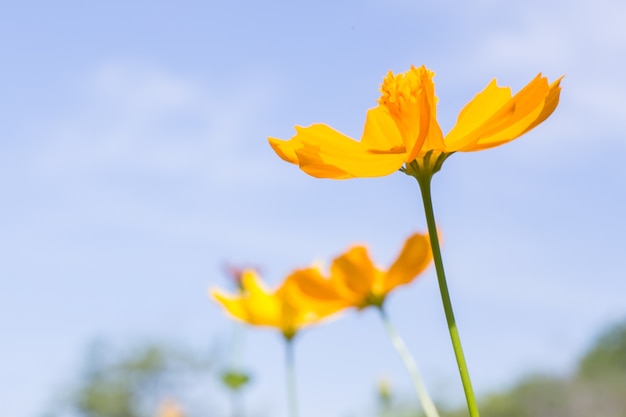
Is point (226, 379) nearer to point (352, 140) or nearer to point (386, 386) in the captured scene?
point (386, 386)

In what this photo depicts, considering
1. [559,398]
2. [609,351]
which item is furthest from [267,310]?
[609,351]

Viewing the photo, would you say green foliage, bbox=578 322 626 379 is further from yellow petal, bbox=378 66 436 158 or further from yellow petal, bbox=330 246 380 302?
yellow petal, bbox=378 66 436 158

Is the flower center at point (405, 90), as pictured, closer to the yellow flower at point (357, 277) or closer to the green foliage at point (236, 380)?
the yellow flower at point (357, 277)

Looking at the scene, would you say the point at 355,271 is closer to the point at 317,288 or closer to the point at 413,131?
the point at 317,288

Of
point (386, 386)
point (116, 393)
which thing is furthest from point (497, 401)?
point (386, 386)

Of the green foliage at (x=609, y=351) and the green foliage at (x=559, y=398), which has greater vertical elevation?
the green foliage at (x=609, y=351)

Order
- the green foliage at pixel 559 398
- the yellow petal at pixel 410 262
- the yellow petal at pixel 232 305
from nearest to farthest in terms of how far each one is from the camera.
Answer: the yellow petal at pixel 410 262 < the yellow petal at pixel 232 305 < the green foliage at pixel 559 398

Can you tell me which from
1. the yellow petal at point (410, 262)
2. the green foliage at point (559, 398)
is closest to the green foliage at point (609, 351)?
the green foliage at point (559, 398)

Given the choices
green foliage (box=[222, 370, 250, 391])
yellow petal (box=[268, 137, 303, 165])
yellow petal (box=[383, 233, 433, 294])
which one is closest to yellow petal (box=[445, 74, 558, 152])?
yellow petal (box=[268, 137, 303, 165])
